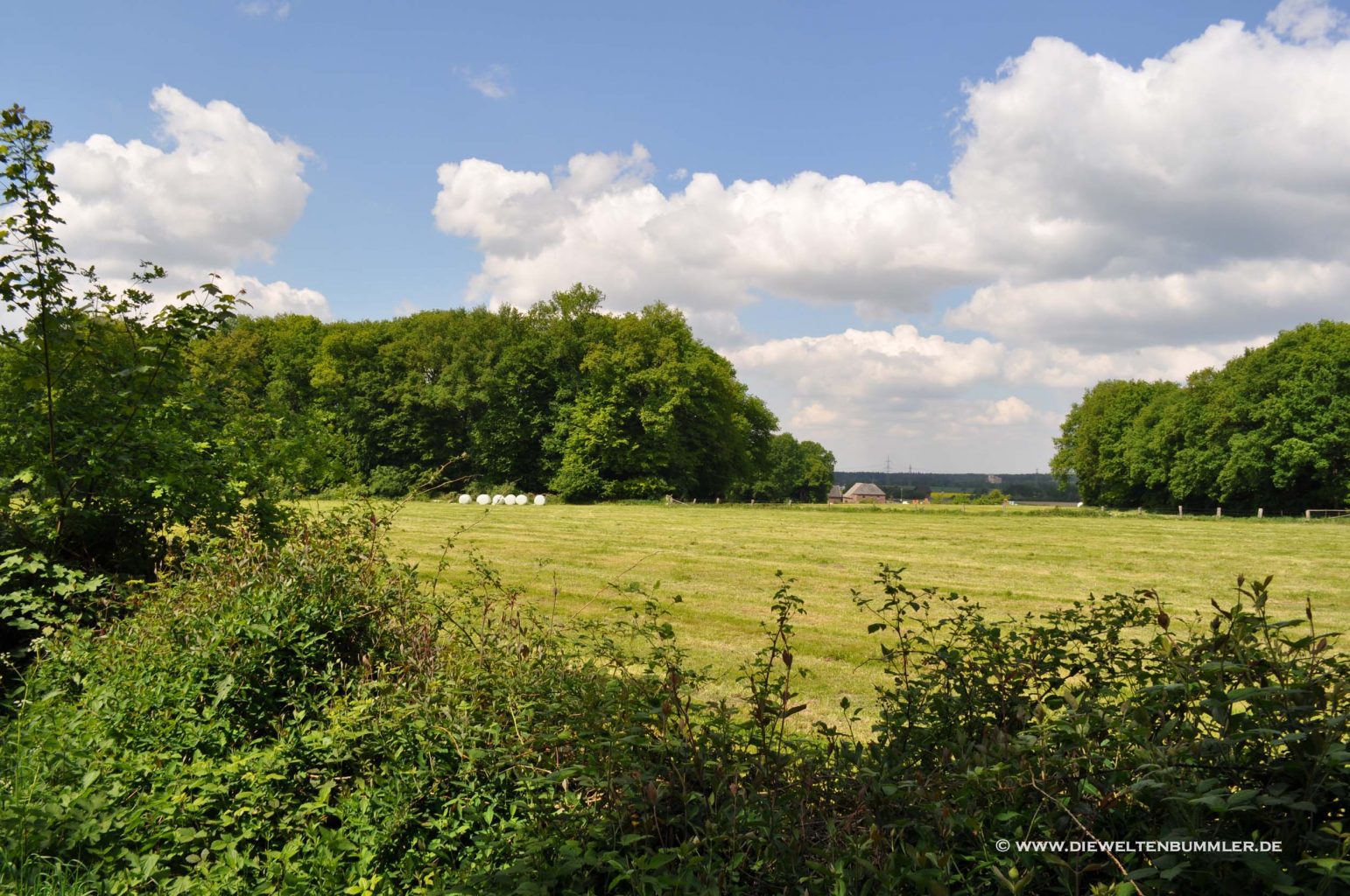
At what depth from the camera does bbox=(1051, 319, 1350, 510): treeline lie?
49.4 metres

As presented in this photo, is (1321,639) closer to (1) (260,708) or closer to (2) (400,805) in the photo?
(2) (400,805)

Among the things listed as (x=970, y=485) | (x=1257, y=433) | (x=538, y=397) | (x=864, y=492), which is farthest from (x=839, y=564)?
(x=970, y=485)

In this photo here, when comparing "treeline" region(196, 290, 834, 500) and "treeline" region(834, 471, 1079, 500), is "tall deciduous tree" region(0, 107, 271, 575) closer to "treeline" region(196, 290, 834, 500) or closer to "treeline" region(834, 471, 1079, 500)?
"treeline" region(196, 290, 834, 500)

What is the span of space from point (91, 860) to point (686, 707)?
2.79 metres

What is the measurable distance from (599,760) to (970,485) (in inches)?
6445

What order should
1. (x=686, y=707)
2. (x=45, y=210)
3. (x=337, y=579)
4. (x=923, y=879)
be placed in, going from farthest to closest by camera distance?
(x=45, y=210)
(x=337, y=579)
(x=686, y=707)
(x=923, y=879)

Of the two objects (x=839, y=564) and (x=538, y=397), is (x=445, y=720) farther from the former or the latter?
(x=538, y=397)

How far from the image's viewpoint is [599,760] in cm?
343

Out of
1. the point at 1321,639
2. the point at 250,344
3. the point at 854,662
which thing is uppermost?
the point at 250,344

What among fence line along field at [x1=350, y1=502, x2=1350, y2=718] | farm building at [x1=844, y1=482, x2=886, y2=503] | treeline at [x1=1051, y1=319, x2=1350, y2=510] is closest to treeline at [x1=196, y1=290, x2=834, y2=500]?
fence line along field at [x1=350, y1=502, x2=1350, y2=718]

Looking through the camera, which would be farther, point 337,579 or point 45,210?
point 45,210

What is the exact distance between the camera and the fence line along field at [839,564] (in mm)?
10453

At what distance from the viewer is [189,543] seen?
Result: 21.6ft

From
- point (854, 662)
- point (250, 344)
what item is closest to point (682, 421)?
point (250, 344)
